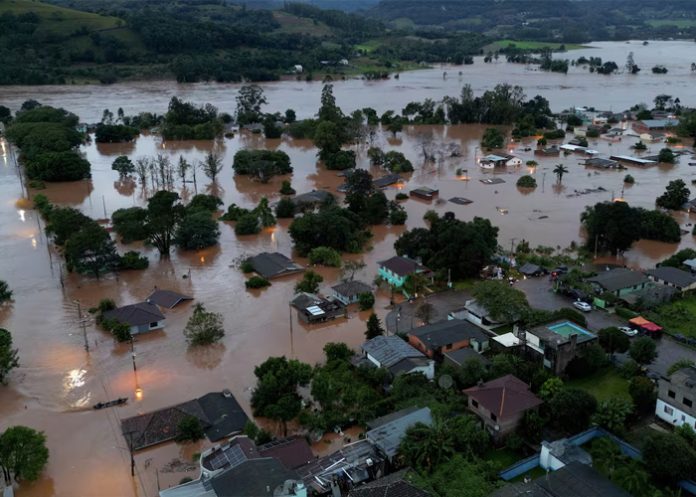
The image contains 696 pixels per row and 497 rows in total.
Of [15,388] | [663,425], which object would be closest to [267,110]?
[15,388]

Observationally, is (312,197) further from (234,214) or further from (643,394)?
(643,394)

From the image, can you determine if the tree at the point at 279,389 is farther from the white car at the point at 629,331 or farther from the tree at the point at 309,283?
the white car at the point at 629,331

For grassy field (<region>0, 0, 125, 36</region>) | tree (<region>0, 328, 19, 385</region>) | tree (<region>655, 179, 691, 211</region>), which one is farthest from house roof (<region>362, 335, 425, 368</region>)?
grassy field (<region>0, 0, 125, 36</region>)

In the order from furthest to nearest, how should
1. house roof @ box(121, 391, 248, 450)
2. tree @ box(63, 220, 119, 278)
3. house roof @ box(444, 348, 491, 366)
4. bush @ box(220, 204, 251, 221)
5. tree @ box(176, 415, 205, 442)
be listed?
bush @ box(220, 204, 251, 221) < tree @ box(63, 220, 119, 278) < house roof @ box(444, 348, 491, 366) < house roof @ box(121, 391, 248, 450) < tree @ box(176, 415, 205, 442)

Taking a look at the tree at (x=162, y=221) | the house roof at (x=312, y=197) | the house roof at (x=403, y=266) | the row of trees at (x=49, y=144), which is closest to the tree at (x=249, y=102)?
the row of trees at (x=49, y=144)

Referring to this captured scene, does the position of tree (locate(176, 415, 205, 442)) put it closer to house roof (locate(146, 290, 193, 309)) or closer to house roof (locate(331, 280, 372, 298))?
house roof (locate(146, 290, 193, 309))
